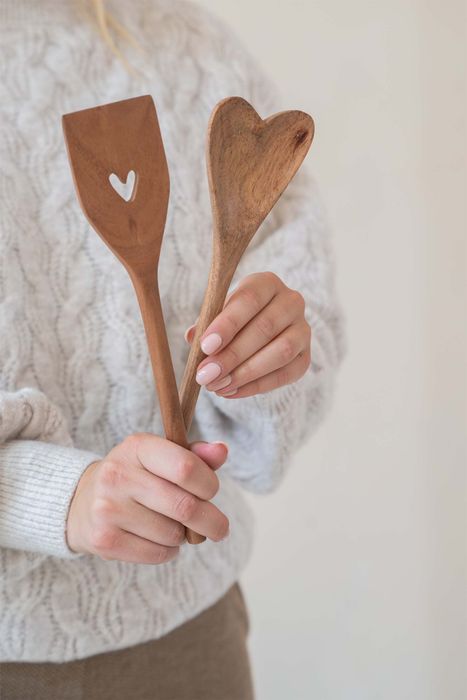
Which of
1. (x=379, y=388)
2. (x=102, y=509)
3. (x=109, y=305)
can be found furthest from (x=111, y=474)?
(x=379, y=388)

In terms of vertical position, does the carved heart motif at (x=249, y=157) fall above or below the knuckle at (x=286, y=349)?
above

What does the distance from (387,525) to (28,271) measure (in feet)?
2.80

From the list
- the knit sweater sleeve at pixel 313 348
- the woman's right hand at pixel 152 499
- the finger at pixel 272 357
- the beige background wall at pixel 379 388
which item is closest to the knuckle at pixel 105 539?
the woman's right hand at pixel 152 499

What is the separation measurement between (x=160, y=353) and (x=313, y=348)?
0.29 m

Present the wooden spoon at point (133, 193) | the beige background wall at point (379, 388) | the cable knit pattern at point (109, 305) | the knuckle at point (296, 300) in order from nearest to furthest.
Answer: the wooden spoon at point (133, 193)
the knuckle at point (296, 300)
the cable knit pattern at point (109, 305)
the beige background wall at point (379, 388)

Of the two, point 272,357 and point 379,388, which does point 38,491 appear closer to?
point 272,357

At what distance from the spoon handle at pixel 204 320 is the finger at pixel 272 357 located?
0.03 m

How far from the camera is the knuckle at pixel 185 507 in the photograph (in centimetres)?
43

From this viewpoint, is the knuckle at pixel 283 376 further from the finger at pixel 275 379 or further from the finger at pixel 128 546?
the finger at pixel 128 546

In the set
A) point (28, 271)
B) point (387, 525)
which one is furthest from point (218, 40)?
point (387, 525)

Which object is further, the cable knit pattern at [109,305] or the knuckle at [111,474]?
the cable knit pattern at [109,305]

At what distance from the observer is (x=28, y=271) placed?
659 mm

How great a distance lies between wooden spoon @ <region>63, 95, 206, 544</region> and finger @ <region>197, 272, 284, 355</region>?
27mm

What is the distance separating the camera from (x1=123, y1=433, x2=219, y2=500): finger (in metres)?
0.43
